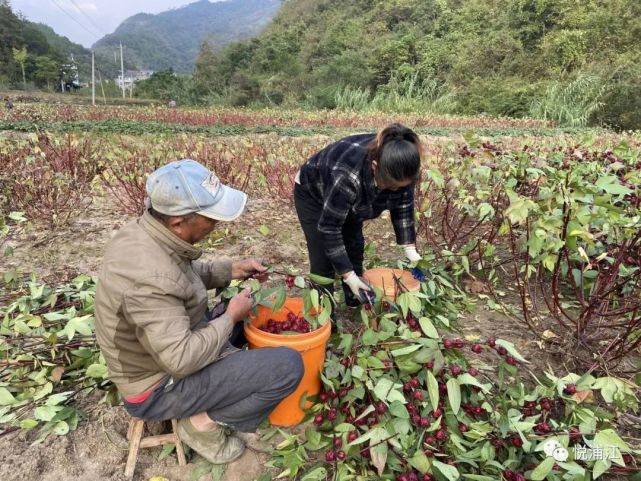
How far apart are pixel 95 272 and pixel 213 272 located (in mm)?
1599

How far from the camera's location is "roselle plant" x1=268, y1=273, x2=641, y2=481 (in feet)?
4.52

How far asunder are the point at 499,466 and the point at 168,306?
111 centimetres

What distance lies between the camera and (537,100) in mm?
15586

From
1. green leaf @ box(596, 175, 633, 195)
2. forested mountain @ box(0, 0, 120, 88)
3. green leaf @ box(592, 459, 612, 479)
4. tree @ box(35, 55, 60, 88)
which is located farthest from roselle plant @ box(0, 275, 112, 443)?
tree @ box(35, 55, 60, 88)

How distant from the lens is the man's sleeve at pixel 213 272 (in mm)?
1726

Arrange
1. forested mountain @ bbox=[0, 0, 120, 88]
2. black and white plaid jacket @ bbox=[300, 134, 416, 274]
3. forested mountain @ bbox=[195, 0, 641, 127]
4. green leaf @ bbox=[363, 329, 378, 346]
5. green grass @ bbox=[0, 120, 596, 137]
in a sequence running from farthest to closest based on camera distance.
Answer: forested mountain @ bbox=[0, 0, 120, 88], forested mountain @ bbox=[195, 0, 641, 127], green grass @ bbox=[0, 120, 596, 137], black and white plaid jacket @ bbox=[300, 134, 416, 274], green leaf @ bbox=[363, 329, 378, 346]

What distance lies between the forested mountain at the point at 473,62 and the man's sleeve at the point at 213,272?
14.8 metres

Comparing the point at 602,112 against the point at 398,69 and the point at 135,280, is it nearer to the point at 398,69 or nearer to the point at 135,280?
the point at 398,69

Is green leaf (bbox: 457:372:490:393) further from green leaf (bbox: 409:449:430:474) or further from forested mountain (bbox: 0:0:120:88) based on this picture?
forested mountain (bbox: 0:0:120:88)

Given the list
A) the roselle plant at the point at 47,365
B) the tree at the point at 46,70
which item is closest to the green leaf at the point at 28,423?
the roselle plant at the point at 47,365

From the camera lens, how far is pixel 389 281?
200 cm

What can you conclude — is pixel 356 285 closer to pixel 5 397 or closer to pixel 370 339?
pixel 370 339

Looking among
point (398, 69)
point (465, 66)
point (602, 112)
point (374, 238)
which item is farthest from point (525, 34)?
point (374, 238)

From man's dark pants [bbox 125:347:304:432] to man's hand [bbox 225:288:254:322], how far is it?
124mm
